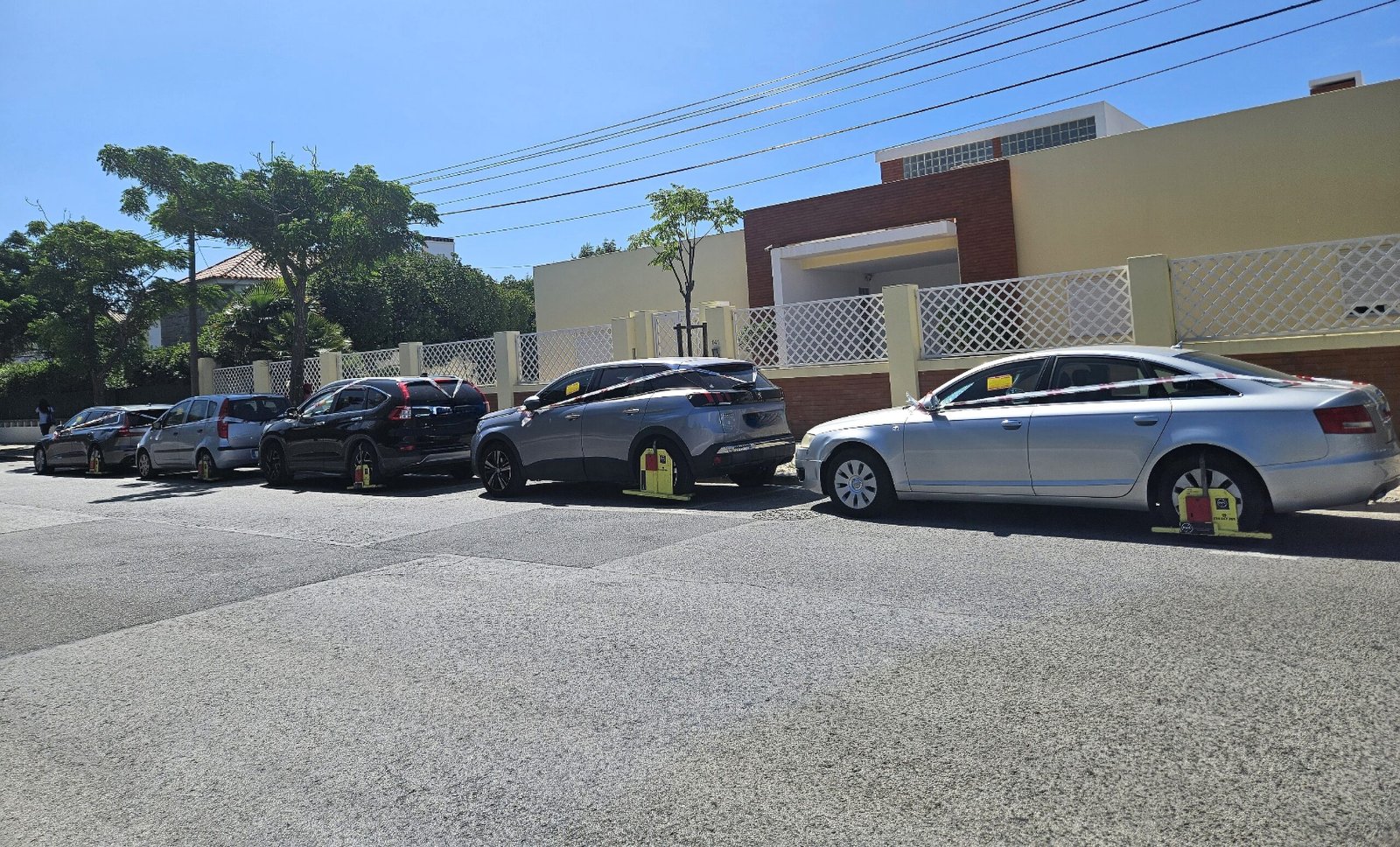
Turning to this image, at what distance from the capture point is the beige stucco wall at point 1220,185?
14.6 meters

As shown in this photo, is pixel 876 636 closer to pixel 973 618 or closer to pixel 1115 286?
pixel 973 618

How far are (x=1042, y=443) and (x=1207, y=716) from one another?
429 cm

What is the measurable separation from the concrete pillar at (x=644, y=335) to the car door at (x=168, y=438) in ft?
26.9

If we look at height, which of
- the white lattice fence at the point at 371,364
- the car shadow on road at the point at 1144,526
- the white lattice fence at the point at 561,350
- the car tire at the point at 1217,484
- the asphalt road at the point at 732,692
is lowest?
the asphalt road at the point at 732,692

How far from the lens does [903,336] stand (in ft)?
45.7

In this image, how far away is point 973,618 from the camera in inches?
222

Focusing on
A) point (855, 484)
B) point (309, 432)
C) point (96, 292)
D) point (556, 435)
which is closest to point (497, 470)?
point (556, 435)

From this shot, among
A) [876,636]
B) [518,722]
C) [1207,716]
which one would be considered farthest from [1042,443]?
[518,722]

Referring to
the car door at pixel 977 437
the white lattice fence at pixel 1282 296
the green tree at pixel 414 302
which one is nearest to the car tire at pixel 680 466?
the car door at pixel 977 437

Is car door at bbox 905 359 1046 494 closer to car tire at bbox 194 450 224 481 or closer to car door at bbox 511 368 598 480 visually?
car door at bbox 511 368 598 480

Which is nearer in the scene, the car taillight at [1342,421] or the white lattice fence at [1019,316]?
the car taillight at [1342,421]

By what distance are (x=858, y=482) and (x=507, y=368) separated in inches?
458

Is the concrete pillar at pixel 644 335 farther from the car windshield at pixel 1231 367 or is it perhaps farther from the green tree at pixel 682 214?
the car windshield at pixel 1231 367

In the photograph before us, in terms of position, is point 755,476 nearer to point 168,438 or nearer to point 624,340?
point 624,340
